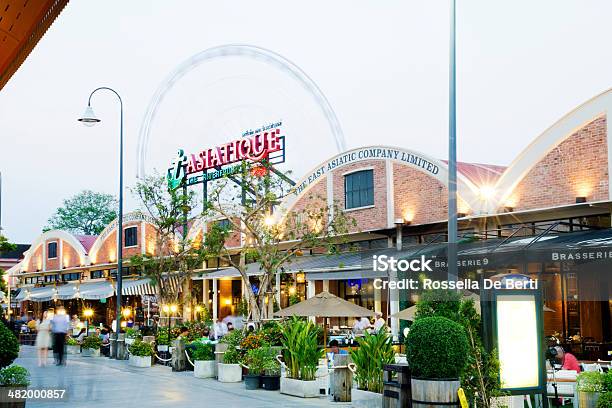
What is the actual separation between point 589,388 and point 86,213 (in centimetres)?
9838

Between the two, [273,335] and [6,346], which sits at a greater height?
[6,346]

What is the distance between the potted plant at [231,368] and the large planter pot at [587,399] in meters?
9.76

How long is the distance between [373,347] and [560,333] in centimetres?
1257

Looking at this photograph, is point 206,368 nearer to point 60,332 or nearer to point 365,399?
point 60,332

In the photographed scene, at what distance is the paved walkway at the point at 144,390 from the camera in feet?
49.7

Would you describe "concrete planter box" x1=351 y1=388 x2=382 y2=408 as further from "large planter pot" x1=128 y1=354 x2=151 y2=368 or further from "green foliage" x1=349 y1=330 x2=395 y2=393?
"large planter pot" x1=128 y1=354 x2=151 y2=368

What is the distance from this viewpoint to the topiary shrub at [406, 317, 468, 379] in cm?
1027

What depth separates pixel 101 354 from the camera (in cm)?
3116

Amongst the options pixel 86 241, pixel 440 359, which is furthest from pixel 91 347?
pixel 86 241

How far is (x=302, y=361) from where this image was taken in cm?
1628

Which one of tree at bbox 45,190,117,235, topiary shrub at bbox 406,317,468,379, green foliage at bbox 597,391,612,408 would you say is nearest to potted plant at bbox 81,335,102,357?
topiary shrub at bbox 406,317,468,379

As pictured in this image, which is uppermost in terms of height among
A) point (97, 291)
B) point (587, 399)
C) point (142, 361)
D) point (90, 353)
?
point (97, 291)

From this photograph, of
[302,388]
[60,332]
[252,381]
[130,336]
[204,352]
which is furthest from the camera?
[130,336]

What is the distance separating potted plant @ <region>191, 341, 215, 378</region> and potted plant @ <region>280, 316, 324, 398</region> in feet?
14.5
